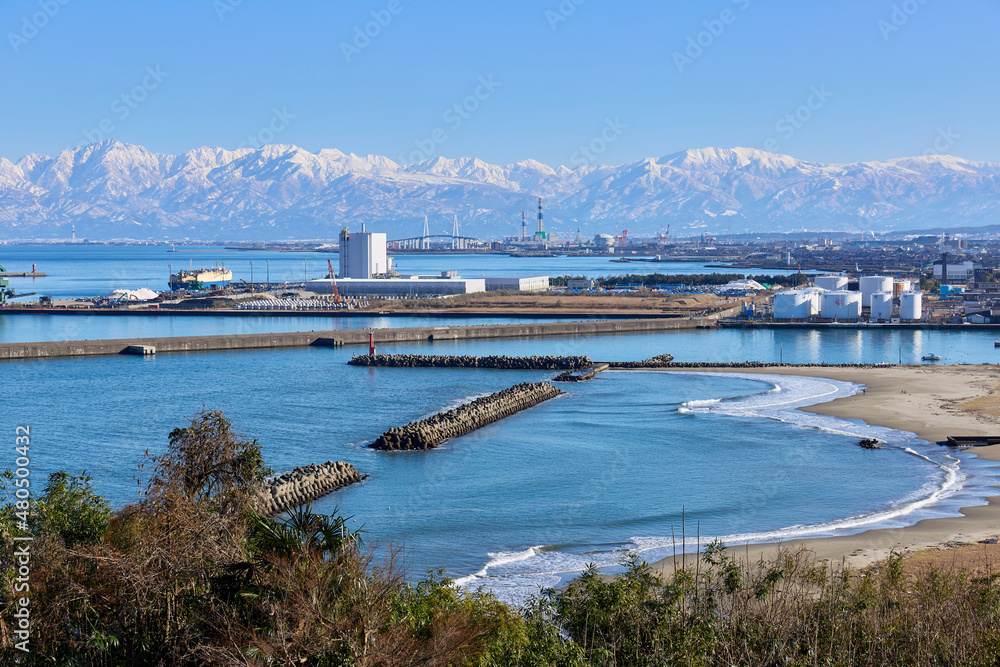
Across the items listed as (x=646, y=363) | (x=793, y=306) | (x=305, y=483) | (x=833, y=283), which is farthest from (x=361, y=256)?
(x=305, y=483)

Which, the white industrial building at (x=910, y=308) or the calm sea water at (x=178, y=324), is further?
the white industrial building at (x=910, y=308)

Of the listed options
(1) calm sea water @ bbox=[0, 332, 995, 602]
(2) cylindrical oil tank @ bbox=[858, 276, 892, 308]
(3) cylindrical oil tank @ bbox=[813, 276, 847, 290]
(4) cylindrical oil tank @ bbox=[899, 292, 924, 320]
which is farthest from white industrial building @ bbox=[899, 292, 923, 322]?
(1) calm sea water @ bbox=[0, 332, 995, 602]

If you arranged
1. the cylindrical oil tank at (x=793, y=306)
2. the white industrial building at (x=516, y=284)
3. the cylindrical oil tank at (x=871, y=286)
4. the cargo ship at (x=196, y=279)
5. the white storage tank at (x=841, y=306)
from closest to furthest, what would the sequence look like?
the white storage tank at (x=841, y=306)
the cylindrical oil tank at (x=793, y=306)
the cylindrical oil tank at (x=871, y=286)
the white industrial building at (x=516, y=284)
the cargo ship at (x=196, y=279)

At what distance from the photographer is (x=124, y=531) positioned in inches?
248

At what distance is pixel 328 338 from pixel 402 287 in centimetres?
2156

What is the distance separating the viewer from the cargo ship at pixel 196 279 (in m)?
65.0

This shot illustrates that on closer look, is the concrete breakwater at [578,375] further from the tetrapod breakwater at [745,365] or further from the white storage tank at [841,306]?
the white storage tank at [841,306]

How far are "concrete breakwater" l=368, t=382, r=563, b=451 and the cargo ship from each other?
150ft

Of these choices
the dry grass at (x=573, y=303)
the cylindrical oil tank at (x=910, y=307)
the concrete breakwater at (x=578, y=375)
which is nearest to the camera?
the concrete breakwater at (x=578, y=375)

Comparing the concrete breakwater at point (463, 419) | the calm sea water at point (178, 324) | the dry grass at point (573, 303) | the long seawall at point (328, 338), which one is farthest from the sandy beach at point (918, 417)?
the dry grass at point (573, 303)

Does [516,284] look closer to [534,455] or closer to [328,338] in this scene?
[328,338]

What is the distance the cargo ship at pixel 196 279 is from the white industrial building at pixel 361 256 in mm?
9213

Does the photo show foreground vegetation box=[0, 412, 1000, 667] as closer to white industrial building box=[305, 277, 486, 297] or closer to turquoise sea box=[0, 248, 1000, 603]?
turquoise sea box=[0, 248, 1000, 603]

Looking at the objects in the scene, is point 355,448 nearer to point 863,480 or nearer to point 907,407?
point 863,480
